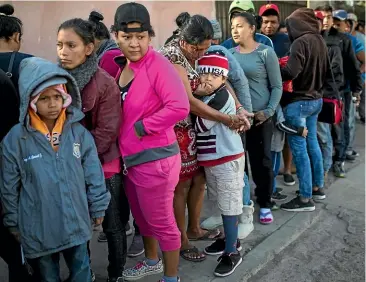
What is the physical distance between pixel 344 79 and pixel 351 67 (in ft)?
0.57

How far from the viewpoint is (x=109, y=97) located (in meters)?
2.58

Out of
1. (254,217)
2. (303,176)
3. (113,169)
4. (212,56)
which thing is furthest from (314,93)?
(113,169)

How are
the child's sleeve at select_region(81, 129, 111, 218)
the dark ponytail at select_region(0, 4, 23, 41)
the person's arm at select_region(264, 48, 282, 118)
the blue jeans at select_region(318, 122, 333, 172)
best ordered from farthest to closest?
the blue jeans at select_region(318, 122, 333, 172)
the person's arm at select_region(264, 48, 282, 118)
the dark ponytail at select_region(0, 4, 23, 41)
the child's sleeve at select_region(81, 129, 111, 218)

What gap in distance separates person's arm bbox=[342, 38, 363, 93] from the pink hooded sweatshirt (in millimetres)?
3733

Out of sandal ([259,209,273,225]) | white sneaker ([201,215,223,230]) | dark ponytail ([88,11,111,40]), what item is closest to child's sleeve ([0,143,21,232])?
dark ponytail ([88,11,111,40])

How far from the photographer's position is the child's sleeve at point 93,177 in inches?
97.7

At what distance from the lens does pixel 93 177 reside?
97.9 inches

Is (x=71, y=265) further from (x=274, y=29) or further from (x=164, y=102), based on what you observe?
(x=274, y=29)

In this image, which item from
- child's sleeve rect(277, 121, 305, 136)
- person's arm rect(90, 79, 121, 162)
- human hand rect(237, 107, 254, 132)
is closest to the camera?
person's arm rect(90, 79, 121, 162)

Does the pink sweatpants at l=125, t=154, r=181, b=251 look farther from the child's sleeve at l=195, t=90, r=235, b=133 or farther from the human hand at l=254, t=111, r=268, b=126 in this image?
the human hand at l=254, t=111, r=268, b=126

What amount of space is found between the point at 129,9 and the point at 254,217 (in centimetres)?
243

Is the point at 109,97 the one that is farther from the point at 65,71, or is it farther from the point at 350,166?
the point at 350,166

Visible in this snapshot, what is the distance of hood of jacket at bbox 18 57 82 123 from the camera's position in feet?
Result: 7.55

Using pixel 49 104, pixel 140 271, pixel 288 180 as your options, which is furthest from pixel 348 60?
pixel 49 104
